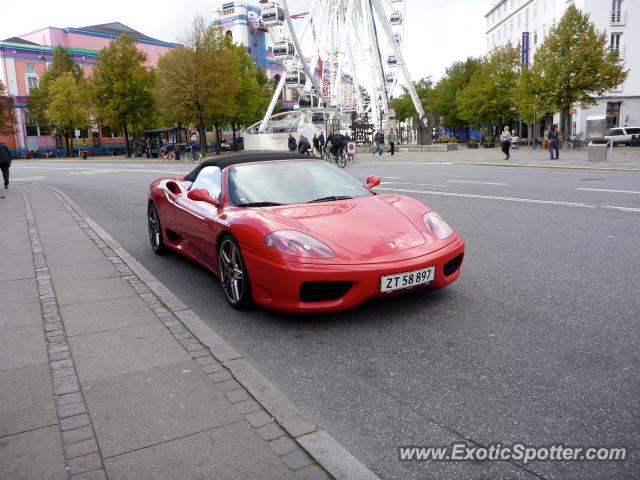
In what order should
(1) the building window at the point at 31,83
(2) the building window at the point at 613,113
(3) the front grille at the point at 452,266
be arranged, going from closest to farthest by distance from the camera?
(3) the front grille at the point at 452,266 → (2) the building window at the point at 613,113 → (1) the building window at the point at 31,83

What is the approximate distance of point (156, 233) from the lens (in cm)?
752

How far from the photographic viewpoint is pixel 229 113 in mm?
49938

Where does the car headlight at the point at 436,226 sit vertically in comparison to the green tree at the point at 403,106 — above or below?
below

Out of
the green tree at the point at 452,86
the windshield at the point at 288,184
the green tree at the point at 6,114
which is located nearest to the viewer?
the windshield at the point at 288,184

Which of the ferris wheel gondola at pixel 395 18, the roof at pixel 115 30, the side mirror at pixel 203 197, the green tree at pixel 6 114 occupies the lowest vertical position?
the side mirror at pixel 203 197

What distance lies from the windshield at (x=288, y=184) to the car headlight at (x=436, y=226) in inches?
32.2

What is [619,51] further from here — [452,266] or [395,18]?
[452,266]

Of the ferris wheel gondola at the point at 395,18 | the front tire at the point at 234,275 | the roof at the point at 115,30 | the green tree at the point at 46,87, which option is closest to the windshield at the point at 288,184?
the front tire at the point at 234,275

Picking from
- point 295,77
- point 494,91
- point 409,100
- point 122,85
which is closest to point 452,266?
point 494,91

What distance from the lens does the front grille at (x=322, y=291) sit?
4.33 m

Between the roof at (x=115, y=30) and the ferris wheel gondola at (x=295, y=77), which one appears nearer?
the ferris wheel gondola at (x=295, y=77)

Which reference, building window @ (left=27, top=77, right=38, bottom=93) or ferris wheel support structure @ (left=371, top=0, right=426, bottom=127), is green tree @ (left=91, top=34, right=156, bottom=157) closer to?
ferris wheel support structure @ (left=371, top=0, right=426, bottom=127)

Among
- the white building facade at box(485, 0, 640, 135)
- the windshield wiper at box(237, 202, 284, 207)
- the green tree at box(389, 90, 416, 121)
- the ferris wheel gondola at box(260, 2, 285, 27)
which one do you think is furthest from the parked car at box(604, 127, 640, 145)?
the green tree at box(389, 90, 416, 121)

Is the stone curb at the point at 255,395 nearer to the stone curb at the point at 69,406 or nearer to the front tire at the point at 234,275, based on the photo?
the front tire at the point at 234,275
